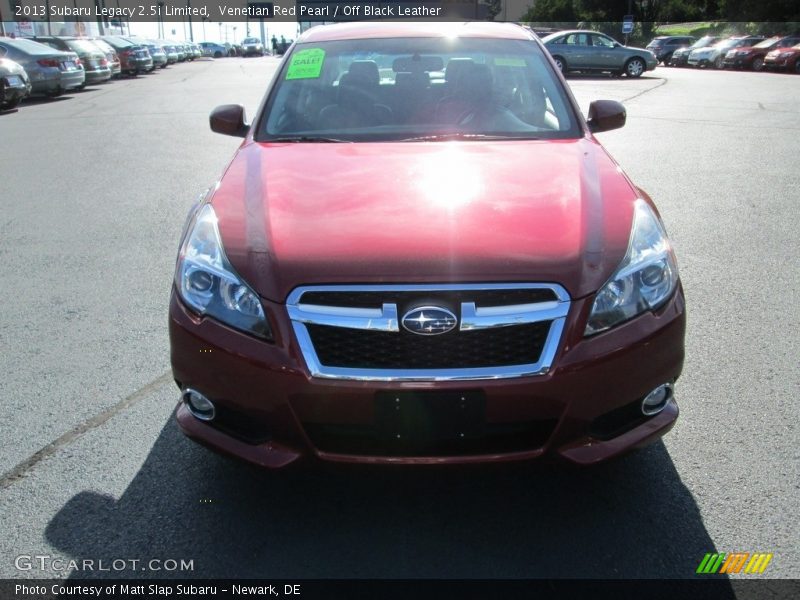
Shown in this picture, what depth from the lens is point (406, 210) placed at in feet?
9.41

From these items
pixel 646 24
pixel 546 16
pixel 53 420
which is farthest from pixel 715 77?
pixel 546 16

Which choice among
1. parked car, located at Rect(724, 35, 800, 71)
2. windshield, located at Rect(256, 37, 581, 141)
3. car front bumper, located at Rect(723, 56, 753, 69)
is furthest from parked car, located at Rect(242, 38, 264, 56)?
windshield, located at Rect(256, 37, 581, 141)

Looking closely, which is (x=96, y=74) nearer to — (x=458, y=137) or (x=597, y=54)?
(x=597, y=54)

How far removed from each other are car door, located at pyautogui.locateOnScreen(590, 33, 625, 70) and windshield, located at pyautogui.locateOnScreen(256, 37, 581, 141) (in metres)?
24.9

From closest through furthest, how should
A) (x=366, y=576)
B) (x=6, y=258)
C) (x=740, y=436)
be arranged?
(x=366, y=576)
(x=740, y=436)
(x=6, y=258)

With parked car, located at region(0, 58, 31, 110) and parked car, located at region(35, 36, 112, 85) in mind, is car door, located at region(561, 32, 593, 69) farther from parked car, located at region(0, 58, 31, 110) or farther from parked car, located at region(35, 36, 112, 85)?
parked car, located at region(0, 58, 31, 110)

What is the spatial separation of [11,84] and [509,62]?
1584 centimetres

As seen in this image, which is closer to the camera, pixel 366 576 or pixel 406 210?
pixel 366 576

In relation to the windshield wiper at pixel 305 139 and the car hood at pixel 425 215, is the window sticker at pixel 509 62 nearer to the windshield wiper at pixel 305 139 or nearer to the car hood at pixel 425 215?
the car hood at pixel 425 215

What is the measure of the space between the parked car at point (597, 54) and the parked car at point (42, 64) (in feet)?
50.6

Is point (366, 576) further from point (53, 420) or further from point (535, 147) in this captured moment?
point (535, 147)

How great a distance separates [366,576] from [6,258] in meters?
4.62

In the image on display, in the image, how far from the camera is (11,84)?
1712 cm

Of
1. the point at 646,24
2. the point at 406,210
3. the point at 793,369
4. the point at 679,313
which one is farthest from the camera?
the point at 646,24
